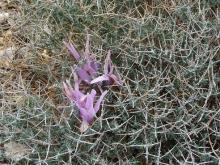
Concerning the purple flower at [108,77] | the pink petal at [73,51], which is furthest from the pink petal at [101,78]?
the pink petal at [73,51]

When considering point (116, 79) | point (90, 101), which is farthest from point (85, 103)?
point (116, 79)

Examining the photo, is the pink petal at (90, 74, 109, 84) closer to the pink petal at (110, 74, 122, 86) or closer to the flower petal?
the pink petal at (110, 74, 122, 86)

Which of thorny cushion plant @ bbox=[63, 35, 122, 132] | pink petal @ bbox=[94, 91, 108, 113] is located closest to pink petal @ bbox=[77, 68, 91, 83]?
thorny cushion plant @ bbox=[63, 35, 122, 132]

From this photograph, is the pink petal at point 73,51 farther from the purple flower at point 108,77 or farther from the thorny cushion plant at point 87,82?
the purple flower at point 108,77

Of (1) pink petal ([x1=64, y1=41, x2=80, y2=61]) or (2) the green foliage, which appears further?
(1) pink petal ([x1=64, y1=41, x2=80, y2=61])

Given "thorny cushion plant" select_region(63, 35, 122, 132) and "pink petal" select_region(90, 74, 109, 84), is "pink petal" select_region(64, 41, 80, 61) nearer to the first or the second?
"thorny cushion plant" select_region(63, 35, 122, 132)

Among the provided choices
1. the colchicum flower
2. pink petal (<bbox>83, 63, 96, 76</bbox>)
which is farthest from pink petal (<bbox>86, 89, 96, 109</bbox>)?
pink petal (<bbox>83, 63, 96, 76</bbox>)

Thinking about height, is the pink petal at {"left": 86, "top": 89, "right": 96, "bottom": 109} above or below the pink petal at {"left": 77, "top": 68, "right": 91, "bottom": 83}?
below

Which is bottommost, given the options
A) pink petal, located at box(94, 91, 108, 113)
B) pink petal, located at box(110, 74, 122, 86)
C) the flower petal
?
the flower petal

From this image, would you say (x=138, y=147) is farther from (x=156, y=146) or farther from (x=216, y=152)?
(x=216, y=152)

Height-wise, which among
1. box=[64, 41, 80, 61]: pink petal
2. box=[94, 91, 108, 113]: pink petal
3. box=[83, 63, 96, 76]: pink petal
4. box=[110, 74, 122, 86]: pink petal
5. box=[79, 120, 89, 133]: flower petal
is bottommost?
box=[79, 120, 89, 133]: flower petal
